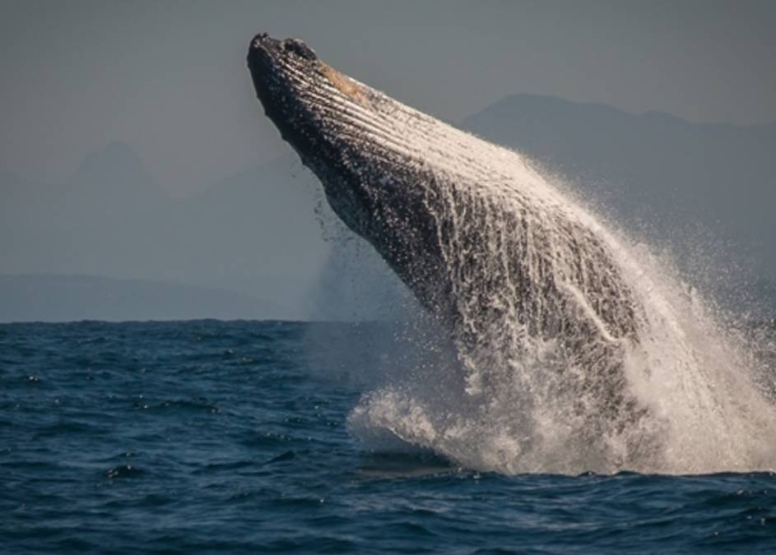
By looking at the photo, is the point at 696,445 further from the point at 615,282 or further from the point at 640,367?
the point at 615,282

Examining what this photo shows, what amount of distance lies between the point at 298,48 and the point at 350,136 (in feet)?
2.54

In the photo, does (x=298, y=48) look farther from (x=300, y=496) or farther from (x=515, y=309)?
(x=300, y=496)

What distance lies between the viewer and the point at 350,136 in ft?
33.2

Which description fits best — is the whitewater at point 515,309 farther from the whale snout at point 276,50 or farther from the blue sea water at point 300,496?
the blue sea water at point 300,496

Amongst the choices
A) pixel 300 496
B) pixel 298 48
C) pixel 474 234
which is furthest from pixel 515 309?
pixel 298 48

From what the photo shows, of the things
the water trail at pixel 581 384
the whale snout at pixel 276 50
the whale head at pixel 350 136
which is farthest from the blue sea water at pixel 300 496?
the whale snout at pixel 276 50

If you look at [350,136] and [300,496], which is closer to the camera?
[350,136]

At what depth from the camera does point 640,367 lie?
11133 mm

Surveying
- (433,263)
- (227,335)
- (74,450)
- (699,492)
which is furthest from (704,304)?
Answer: (227,335)

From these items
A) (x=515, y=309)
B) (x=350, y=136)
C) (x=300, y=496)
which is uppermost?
(x=350, y=136)

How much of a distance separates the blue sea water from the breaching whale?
1000 millimetres

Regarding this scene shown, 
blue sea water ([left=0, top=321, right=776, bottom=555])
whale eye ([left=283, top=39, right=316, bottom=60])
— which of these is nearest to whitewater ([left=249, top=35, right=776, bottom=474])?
whale eye ([left=283, top=39, right=316, bottom=60])

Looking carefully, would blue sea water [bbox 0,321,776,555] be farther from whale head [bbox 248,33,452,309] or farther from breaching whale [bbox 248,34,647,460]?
whale head [bbox 248,33,452,309]

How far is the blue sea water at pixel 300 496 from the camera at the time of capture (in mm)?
9547
